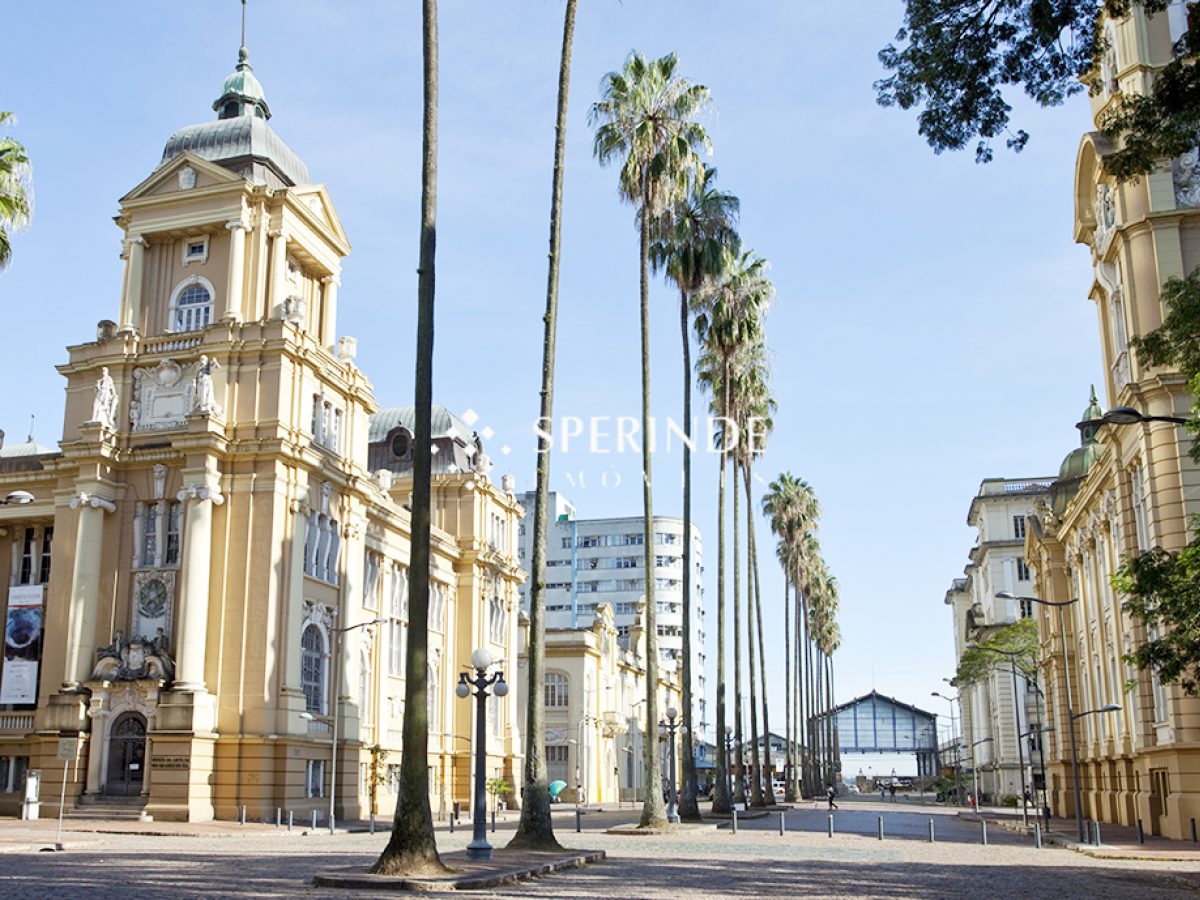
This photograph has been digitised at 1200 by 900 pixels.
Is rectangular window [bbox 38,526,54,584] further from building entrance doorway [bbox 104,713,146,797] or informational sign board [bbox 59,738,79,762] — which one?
informational sign board [bbox 59,738,79,762]

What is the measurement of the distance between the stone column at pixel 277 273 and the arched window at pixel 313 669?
500 inches

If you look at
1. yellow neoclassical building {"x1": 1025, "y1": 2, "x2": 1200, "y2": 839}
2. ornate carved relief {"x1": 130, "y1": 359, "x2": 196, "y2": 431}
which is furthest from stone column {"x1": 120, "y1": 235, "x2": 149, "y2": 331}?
yellow neoclassical building {"x1": 1025, "y1": 2, "x2": 1200, "y2": 839}

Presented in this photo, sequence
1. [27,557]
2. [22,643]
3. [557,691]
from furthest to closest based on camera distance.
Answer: [557,691] → [27,557] → [22,643]

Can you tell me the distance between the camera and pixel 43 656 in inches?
1886

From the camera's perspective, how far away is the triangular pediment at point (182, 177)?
50.3 meters

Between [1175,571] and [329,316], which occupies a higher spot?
[329,316]

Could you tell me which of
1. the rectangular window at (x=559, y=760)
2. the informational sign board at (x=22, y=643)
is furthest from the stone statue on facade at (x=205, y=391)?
the rectangular window at (x=559, y=760)

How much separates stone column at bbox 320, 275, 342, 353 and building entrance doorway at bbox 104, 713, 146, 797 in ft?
57.1

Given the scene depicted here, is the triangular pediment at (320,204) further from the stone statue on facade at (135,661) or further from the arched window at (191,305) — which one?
the stone statue on facade at (135,661)

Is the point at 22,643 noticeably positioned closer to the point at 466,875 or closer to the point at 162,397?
the point at 162,397

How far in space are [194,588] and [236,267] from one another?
12750 mm

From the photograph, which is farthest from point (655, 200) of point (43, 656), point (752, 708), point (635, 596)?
point (635, 596)

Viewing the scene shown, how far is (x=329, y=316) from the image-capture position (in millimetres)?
54312

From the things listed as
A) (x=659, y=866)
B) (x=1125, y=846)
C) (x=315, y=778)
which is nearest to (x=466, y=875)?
(x=659, y=866)
